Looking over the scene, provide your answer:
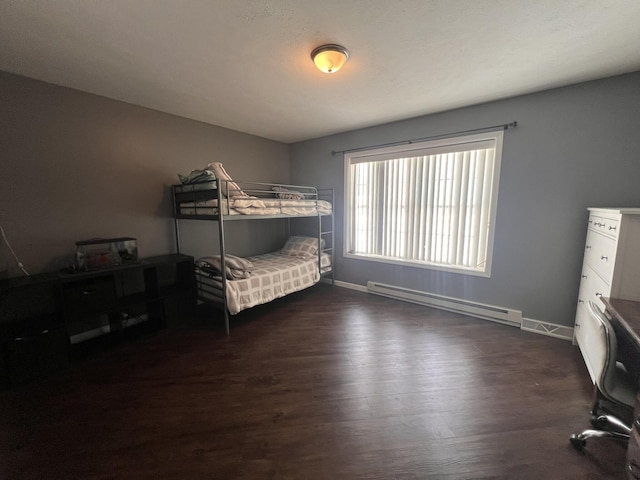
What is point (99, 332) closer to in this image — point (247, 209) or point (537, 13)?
point (247, 209)

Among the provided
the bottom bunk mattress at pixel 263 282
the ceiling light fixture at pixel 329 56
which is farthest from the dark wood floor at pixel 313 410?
the ceiling light fixture at pixel 329 56

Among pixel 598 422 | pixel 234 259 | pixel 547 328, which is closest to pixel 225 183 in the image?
pixel 234 259

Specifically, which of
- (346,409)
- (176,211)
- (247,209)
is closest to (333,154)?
(247,209)

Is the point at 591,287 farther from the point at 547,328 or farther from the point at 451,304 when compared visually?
the point at 451,304

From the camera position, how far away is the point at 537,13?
133 cm

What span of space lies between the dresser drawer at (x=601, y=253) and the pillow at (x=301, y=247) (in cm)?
282

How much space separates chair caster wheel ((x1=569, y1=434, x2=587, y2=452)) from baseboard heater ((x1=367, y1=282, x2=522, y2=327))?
1443mm

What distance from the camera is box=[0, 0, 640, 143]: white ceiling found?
4.26 ft

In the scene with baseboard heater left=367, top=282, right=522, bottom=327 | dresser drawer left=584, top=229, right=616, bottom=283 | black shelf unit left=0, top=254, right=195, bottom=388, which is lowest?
baseboard heater left=367, top=282, right=522, bottom=327

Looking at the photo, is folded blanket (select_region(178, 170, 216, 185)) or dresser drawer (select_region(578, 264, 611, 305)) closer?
dresser drawer (select_region(578, 264, 611, 305))

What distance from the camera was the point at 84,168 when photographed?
2.26 meters

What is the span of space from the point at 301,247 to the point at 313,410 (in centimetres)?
238

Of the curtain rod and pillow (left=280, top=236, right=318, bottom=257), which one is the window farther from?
pillow (left=280, top=236, right=318, bottom=257)

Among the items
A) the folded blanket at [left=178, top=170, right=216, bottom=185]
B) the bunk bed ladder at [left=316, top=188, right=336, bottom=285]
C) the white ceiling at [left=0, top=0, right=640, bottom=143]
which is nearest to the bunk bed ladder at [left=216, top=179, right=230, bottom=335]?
the folded blanket at [left=178, top=170, right=216, bottom=185]
